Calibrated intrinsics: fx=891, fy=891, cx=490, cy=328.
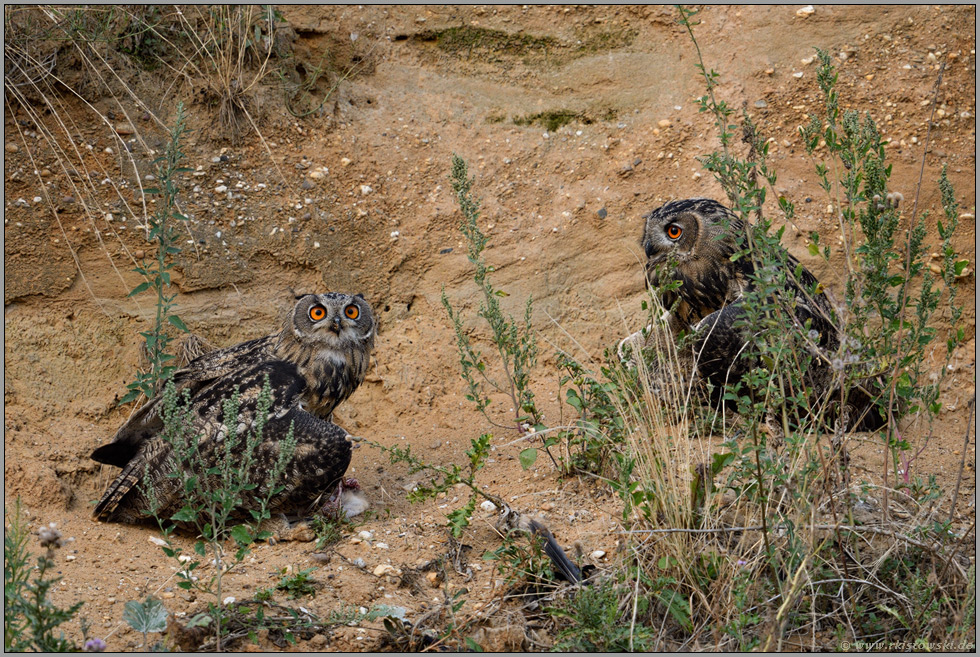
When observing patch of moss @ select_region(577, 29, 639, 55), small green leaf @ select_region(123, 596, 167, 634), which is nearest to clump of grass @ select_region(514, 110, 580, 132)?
patch of moss @ select_region(577, 29, 639, 55)

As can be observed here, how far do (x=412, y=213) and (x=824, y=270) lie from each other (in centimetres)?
303

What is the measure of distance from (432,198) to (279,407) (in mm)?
2524

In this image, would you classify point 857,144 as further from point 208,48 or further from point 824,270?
point 208,48

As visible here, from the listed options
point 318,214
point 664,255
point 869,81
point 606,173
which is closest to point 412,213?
point 318,214

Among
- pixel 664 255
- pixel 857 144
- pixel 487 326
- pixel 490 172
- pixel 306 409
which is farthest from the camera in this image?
pixel 490 172

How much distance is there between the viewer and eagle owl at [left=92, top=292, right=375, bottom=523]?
14.8 feet

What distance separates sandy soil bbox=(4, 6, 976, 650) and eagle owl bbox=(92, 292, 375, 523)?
0.32 m

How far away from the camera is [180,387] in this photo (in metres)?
4.79

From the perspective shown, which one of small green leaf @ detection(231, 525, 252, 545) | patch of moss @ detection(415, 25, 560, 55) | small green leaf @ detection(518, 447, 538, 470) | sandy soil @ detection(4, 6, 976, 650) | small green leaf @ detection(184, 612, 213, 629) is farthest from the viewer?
patch of moss @ detection(415, 25, 560, 55)

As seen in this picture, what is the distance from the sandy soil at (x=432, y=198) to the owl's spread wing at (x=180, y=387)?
1.27 feet

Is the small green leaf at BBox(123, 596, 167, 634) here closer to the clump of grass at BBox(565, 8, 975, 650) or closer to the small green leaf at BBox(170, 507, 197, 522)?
the small green leaf at BBox(170, 507, 197, 522)

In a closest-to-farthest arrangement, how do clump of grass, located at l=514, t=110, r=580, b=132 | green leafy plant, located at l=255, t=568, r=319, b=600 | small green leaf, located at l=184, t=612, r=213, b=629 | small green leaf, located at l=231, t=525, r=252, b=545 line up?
small green leaf, located at l=184, t=612, r=213, b=629 → small green leaf, located at l=231, t=525, r=252, b=545 → green leafy plant, located at l=255, t=568, r=319, b=600 → clump of grass, located at l=514, t=110, r=580, b=132

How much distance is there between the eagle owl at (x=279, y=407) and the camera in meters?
4.50

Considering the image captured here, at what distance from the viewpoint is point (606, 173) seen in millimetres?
6855
